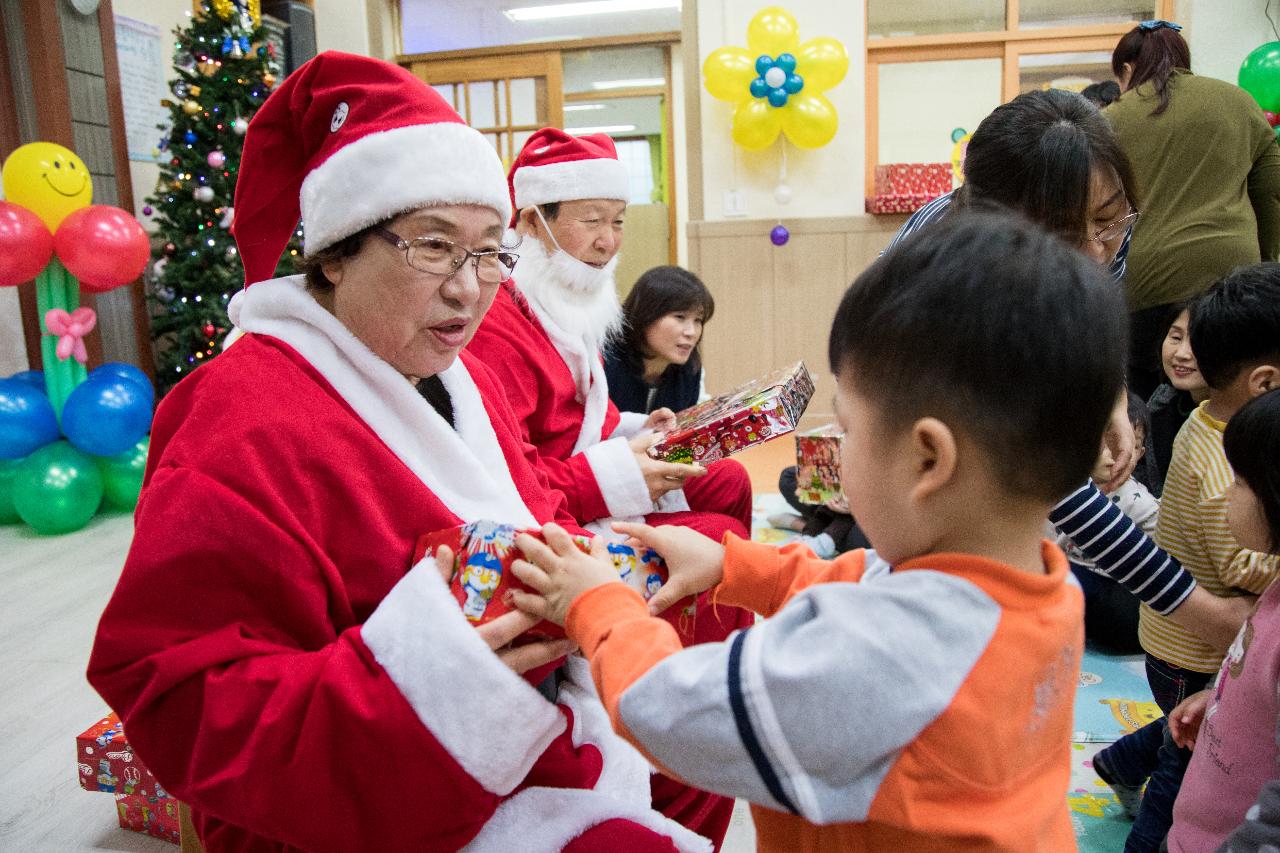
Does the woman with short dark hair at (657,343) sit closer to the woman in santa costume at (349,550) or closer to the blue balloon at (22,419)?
the woman in santa costume at (349,550)

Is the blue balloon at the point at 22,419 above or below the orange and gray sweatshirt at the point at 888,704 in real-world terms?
below

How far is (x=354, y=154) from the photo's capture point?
3.70ft

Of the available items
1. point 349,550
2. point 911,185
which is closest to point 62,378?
point 349,550

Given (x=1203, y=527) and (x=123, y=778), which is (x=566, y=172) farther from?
(x=123, y=778)

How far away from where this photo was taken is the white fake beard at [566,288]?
2.19m

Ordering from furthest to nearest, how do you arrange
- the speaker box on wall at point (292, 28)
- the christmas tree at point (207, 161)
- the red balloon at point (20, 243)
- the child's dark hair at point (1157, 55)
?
the speaker box on wall at point (292, 28)
the christmas tree at point (207, 161)
the red balloon at point (20, 243)
the child's dark hair at point (1157, 55)

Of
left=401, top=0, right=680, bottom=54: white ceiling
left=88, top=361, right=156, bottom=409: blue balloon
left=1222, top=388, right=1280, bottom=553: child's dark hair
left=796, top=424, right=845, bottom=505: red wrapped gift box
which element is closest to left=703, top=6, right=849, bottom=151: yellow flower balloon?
left=796, top=424, right=845, bottom=505: red wrapped gift box

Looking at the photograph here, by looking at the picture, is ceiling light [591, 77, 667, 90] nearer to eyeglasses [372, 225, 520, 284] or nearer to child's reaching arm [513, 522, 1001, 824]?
eyeglasses [372, 225, 520, 284]

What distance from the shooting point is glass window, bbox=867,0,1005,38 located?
5.86 m

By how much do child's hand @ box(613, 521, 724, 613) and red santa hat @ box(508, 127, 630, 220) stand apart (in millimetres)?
1368

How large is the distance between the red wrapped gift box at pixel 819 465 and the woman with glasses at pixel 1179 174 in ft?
3.25

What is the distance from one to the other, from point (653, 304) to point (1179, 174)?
5.74ft

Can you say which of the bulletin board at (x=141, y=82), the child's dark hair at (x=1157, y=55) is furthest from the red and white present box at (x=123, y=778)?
the bulletin board at (x=141, y=82)

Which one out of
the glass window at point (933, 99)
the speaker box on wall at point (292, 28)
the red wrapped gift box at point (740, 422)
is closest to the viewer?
the red wrapped gift box at point (740, 422)
